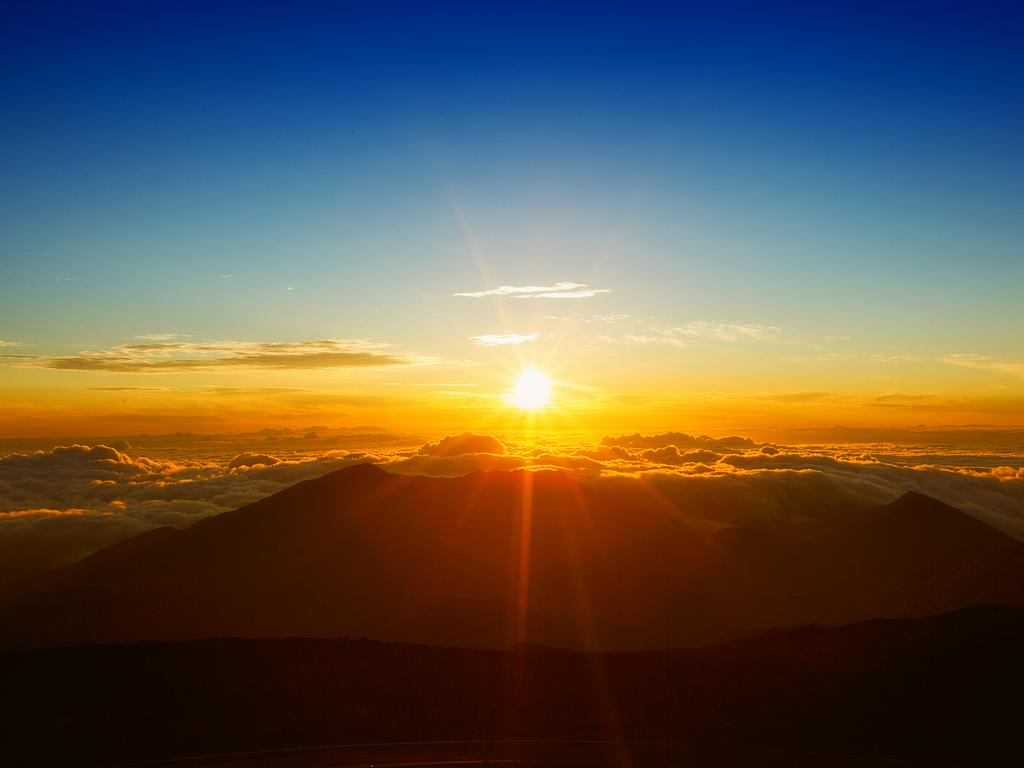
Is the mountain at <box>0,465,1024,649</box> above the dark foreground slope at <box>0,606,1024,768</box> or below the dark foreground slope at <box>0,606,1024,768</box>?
below

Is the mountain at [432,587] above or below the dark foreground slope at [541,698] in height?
below

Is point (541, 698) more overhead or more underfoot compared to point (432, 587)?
more overhead

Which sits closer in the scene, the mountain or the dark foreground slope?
the dark foreground slope

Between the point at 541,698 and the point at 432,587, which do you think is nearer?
the point at 541,698

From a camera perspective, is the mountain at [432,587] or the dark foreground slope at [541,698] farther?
the mountain at [432,587]

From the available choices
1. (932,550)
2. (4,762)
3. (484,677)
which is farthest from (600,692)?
(932,550)
